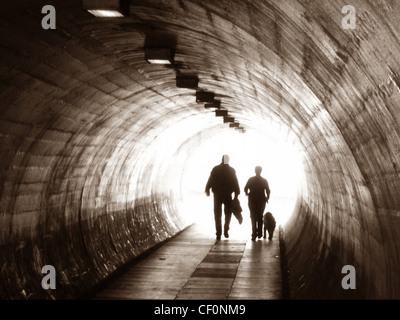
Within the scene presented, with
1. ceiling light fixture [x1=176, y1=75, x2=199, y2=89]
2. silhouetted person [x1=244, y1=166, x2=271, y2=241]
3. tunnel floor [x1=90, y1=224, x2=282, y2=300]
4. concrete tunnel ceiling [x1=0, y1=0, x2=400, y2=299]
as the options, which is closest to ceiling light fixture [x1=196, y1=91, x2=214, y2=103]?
concrete tunnel ceiling [x1=0, y1=0, x2=400, y2=299]

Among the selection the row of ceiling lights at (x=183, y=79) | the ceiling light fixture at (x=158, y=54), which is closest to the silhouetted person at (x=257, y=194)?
the row of ceiling lights at (x=183, y=79)

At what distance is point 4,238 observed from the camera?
753 cm

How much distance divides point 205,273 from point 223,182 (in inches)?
138

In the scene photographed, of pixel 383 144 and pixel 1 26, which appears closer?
pixel 383 144

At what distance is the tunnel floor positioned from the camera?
9.47m

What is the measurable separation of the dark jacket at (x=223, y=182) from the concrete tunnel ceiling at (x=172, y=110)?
2.03 metres

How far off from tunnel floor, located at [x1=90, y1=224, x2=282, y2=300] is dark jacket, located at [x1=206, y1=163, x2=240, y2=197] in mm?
1457

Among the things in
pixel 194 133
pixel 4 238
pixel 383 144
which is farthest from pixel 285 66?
pixel 194 133

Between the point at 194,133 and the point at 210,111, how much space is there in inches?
170

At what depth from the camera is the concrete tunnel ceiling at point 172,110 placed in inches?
156

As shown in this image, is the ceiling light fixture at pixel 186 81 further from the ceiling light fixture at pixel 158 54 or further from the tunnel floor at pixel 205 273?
the tunnel floor at pixel 205 273

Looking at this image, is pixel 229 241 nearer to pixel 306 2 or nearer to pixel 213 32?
pixel 213 32

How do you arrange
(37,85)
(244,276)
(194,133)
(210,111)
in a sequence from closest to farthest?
(37,85) < (244,276) < (210,111) < (194,133)

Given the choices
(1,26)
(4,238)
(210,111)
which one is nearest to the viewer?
(1,26)
